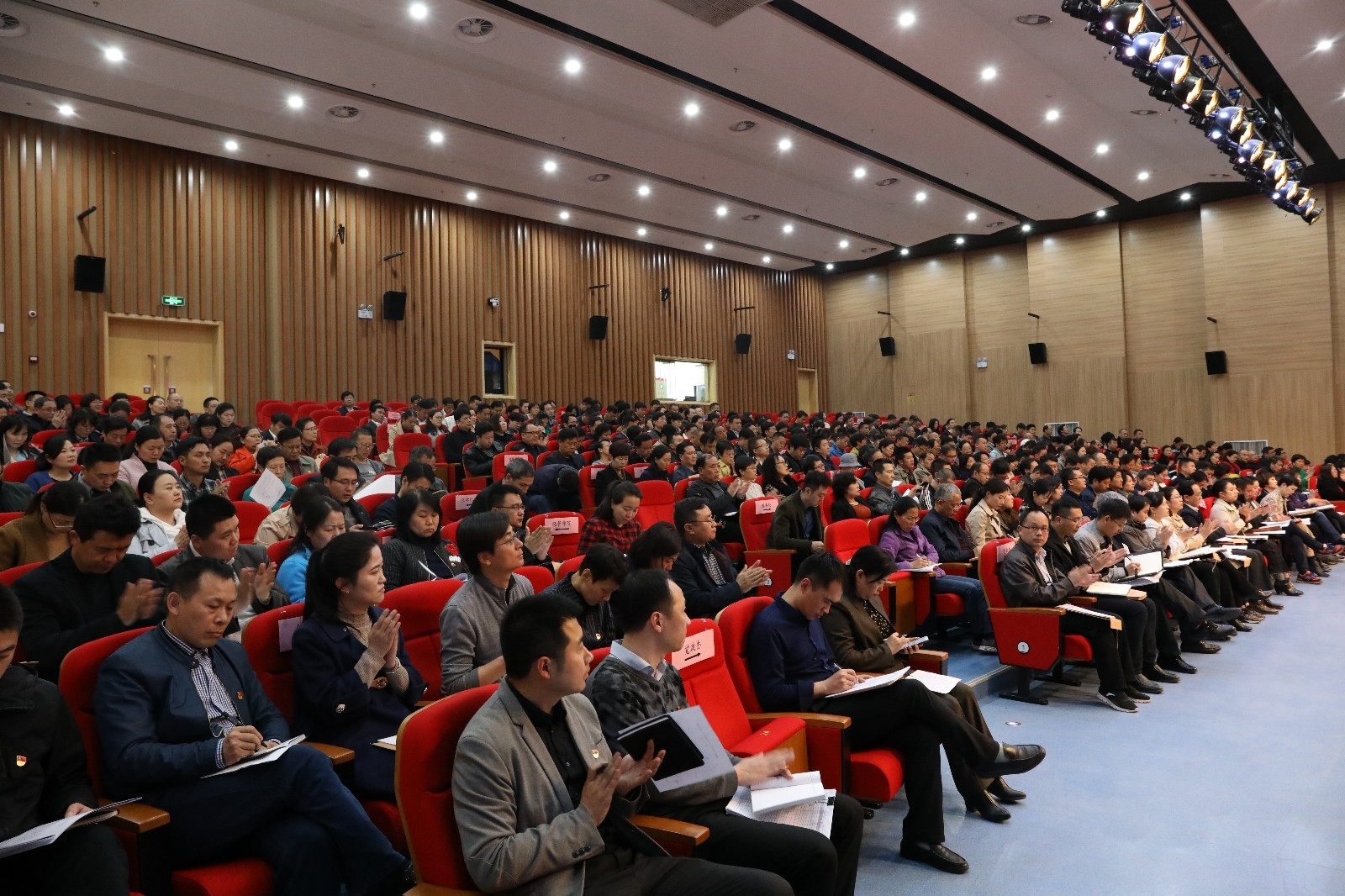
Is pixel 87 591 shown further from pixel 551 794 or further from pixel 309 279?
pixel 309 279

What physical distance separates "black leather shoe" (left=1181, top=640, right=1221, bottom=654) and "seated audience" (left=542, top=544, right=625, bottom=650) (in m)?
4.20

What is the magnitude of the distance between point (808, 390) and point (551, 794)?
1874 cm

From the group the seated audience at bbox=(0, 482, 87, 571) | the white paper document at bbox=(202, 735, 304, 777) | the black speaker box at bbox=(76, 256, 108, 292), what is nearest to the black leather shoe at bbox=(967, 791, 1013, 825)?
the white paper document at bbox=(202, 735, 304, 777)

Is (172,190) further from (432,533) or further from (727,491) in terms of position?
(432,533)

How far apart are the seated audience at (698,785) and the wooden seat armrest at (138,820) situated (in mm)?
985

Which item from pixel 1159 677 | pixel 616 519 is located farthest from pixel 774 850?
pixel 1159 677

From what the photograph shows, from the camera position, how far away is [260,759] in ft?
6.55

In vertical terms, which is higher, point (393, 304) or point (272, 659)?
point (393, 304)

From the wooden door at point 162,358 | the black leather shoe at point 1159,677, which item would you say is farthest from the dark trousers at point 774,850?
the wooden door at point 162,358

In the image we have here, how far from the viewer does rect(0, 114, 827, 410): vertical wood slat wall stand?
32.7ft

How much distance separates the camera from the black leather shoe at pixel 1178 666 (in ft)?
16.3

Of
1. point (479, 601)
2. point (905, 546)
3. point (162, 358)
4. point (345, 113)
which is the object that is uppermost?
point (345, 113)

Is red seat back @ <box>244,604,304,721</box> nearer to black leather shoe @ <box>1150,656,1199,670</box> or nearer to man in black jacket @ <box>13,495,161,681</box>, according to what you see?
man in black jacket @ <box>13,495,161,681</box>

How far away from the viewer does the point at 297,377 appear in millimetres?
11836
